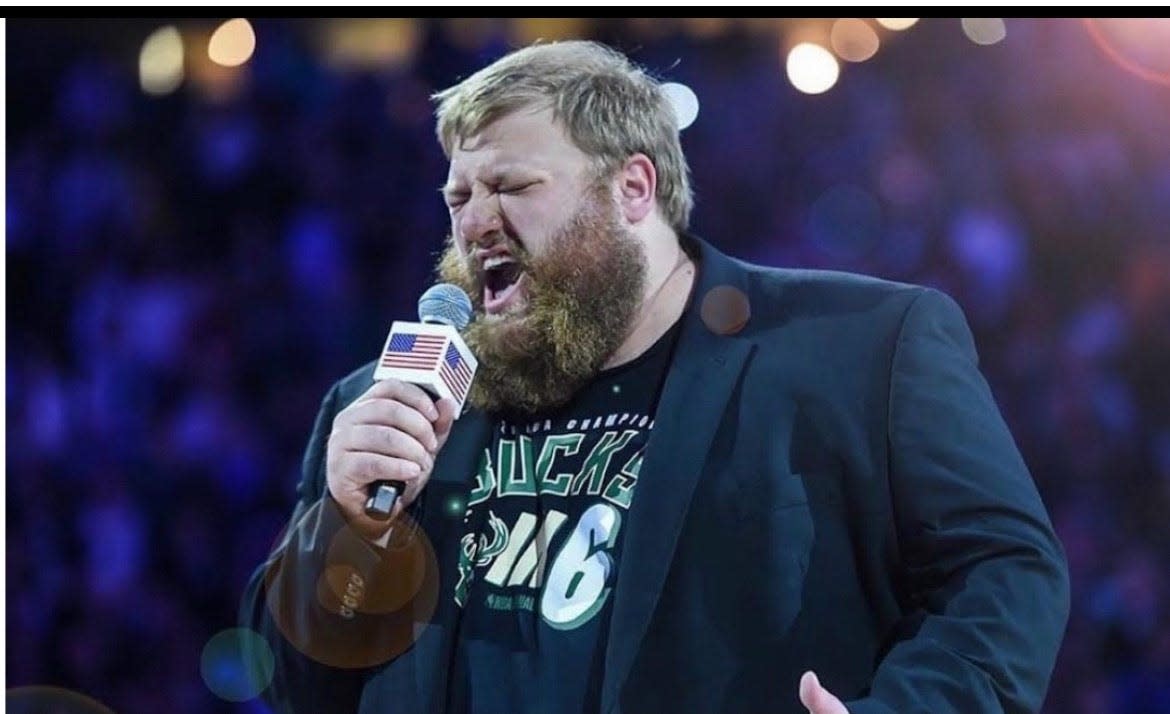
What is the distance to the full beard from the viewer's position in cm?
194

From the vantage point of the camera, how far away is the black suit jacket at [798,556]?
1624mm

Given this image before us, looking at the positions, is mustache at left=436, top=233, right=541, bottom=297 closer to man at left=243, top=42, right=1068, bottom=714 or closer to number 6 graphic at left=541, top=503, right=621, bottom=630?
man at left=243, top=42, right=1068, bottom=714

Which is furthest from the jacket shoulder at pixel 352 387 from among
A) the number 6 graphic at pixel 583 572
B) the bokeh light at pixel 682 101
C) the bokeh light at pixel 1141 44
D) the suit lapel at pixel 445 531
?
the bokeh light at pixel 1141 44

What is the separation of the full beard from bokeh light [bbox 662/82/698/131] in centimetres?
30

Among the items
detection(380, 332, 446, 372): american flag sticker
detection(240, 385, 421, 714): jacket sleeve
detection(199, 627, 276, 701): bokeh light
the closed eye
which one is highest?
the closed eye

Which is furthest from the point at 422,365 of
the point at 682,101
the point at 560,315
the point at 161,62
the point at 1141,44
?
the point at 1141,44

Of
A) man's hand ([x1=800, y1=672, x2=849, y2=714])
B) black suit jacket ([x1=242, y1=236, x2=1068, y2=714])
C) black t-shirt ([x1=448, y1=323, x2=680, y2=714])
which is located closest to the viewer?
man's hand ([x1=800, y1=672, x2=849, y2=714])

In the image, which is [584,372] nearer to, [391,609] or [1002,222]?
[391,609]

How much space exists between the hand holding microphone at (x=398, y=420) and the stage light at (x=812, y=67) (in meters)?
1.02

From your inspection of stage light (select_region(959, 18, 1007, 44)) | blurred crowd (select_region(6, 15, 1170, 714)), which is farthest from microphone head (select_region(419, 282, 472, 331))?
stage light (select_region(959, 18, 1007, 44))

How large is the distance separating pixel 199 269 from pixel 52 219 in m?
0.30

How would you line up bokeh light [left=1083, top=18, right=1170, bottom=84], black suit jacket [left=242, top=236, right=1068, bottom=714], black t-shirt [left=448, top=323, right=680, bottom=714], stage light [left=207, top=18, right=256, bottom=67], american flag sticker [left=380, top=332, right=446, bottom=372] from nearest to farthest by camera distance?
american flag sticker [left=380, top=332, right=446, bottom=372] < black suit jacket [left=242, top=236, right=1068, bottom=714] < black t-shirt [left=448, top=323, right=680, bottom=714] < bokeh light [left=1083, top=18, right=1170, bottom=84] < stage light [left=207, top=18, right=256, bottom=67]

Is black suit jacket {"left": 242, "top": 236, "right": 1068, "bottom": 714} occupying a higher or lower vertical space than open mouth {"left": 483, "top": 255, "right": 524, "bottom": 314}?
lower

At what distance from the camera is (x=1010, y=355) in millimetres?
2420
